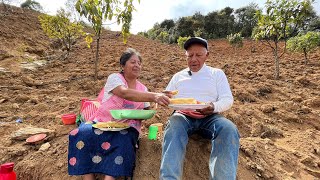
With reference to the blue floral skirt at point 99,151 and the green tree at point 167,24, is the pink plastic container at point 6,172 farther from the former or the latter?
the green tree at point 167,24

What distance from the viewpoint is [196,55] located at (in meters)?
2.30

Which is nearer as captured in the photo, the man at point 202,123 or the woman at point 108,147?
the man at point 202,123

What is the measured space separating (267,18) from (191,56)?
585 centimetres

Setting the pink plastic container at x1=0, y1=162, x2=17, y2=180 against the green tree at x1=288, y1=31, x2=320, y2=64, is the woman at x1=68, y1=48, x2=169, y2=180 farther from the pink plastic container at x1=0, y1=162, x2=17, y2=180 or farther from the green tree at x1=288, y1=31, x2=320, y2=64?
the green tree at x1=288, y1=31, x2=320, y2=64

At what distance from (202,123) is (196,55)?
69cm

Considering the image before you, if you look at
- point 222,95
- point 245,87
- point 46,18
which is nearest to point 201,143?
point 222,95

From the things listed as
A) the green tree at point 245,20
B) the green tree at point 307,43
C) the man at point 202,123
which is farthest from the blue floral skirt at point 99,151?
the green tree at point 245,20

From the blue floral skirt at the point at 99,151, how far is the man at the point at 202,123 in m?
0.40

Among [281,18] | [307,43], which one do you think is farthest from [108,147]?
[307,43]

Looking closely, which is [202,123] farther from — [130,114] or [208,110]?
[130,114]

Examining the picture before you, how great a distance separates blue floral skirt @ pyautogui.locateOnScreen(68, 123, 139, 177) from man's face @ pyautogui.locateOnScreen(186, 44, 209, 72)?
0.92 m

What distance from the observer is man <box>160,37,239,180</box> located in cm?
170

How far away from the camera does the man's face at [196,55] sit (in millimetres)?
2275

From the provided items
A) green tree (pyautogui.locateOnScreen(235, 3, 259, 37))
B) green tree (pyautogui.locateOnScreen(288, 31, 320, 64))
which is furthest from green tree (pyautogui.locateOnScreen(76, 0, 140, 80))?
green tree (pyautogui.locateOnScreen(235, 3, 259, 37))
